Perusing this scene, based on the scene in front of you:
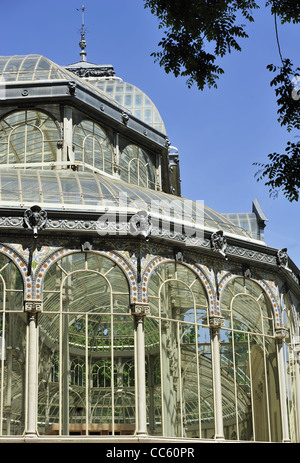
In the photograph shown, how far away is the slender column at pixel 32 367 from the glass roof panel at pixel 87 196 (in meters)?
3.00

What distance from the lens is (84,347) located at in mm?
37156

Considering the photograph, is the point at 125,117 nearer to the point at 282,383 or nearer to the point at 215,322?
the point at 215,322

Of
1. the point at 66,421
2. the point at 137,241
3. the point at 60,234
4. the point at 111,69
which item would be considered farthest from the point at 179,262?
the point at 111,69

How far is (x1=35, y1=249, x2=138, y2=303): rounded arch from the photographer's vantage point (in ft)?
85.3

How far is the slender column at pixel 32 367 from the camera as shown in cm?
2466

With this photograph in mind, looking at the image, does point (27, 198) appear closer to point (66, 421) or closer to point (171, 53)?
point (66, 421)

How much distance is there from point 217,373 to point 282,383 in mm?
2504

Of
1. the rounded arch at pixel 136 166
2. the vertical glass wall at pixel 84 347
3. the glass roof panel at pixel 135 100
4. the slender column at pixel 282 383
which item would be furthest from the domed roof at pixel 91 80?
the slender column at pixel 282 383

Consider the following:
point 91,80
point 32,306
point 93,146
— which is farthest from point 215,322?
point 91,80

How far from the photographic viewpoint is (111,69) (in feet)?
152

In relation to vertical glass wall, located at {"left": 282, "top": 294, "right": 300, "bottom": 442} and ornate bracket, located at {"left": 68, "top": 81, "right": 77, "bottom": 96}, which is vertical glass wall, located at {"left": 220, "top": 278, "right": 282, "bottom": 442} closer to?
vertical glass wall, located at {"left": 282, "top": 294, "right": 300, "bottom": 442}

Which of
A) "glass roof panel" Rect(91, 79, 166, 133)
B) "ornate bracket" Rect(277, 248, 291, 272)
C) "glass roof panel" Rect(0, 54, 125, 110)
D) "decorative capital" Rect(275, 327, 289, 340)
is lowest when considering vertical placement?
"decorative capital" Rect(275, 327, 289, 340)

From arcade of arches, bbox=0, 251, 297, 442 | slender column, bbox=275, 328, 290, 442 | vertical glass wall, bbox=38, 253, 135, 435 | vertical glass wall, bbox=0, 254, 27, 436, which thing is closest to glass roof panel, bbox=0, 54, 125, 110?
vertical glass wall, bbox=38, 253, 135, 435

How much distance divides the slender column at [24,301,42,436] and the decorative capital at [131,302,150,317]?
8.40 ft
